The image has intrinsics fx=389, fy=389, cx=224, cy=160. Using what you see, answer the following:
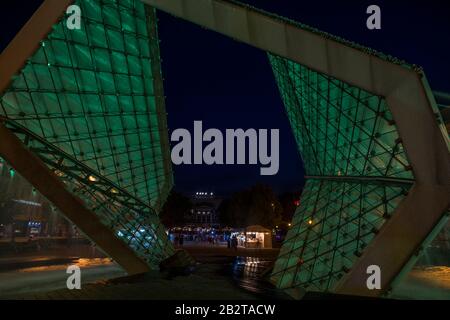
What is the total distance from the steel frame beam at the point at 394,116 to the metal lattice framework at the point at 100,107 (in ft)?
21.7

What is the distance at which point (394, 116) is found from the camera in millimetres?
10453

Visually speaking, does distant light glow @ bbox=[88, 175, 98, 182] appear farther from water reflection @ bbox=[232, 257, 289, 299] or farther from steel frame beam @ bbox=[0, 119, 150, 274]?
water reflection @ bbox=[232, 257, 289, 299]

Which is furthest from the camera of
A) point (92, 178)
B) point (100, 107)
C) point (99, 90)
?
point (92, 178)

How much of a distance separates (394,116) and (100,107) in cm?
1224

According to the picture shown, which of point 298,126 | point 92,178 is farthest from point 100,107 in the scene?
point 298,126

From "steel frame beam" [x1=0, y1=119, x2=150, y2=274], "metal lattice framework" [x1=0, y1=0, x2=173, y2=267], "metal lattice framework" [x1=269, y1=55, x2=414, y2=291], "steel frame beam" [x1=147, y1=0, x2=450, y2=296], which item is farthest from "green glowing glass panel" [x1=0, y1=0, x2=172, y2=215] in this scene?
"metal lattice framework" [x1=269, y1=55, x2=414, y2=291]

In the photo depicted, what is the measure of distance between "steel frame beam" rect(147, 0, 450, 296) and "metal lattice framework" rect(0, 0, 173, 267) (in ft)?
21.7

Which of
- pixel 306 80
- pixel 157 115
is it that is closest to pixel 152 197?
pixel 157 115

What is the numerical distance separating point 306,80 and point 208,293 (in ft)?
30.1

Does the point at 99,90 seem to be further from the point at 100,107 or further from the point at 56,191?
the point at 56,191

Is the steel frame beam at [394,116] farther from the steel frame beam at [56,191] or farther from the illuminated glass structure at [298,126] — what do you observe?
the steel frame beam at [56,191]

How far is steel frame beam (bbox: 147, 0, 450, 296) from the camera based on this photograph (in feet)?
32.7
